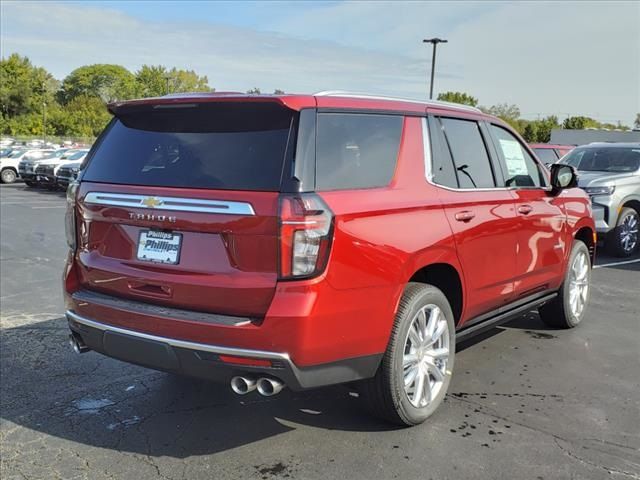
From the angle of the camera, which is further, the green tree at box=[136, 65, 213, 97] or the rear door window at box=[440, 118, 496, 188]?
the green tree at box=[136, 65, 213, 97]

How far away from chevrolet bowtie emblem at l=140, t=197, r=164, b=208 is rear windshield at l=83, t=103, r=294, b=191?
0.32 feet

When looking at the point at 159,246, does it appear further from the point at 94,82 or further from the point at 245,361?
the point at 94,82

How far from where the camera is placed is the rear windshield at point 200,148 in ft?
10.00

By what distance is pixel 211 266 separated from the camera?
3.04 metres

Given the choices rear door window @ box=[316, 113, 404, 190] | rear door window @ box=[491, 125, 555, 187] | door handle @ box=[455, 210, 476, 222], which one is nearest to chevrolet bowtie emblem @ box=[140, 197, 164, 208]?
rear door window @ box=[316, 113, 404, 190]

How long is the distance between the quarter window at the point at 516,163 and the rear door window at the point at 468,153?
262 millimetres

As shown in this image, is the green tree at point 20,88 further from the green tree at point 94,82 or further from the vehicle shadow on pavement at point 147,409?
the vehicle shadow on pavement at point 147,409

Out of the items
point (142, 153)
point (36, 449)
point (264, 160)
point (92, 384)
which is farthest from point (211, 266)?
point (92, 384)

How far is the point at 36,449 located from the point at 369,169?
7.85 feet

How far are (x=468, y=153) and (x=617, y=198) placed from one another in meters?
6.31

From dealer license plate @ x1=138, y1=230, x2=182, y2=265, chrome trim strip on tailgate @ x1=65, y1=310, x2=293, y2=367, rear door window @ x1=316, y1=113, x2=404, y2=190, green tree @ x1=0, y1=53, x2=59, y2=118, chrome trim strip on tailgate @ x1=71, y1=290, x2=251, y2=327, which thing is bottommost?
chrome trim strip on tailgate @ x1=65, y1=310, x2=293, y2=367

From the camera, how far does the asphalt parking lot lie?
126 inches

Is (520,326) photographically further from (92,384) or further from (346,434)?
(92,384)

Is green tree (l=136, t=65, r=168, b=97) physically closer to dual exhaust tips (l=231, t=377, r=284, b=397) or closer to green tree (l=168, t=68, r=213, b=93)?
green tree (l=168, t=68, r=213, b=93)
